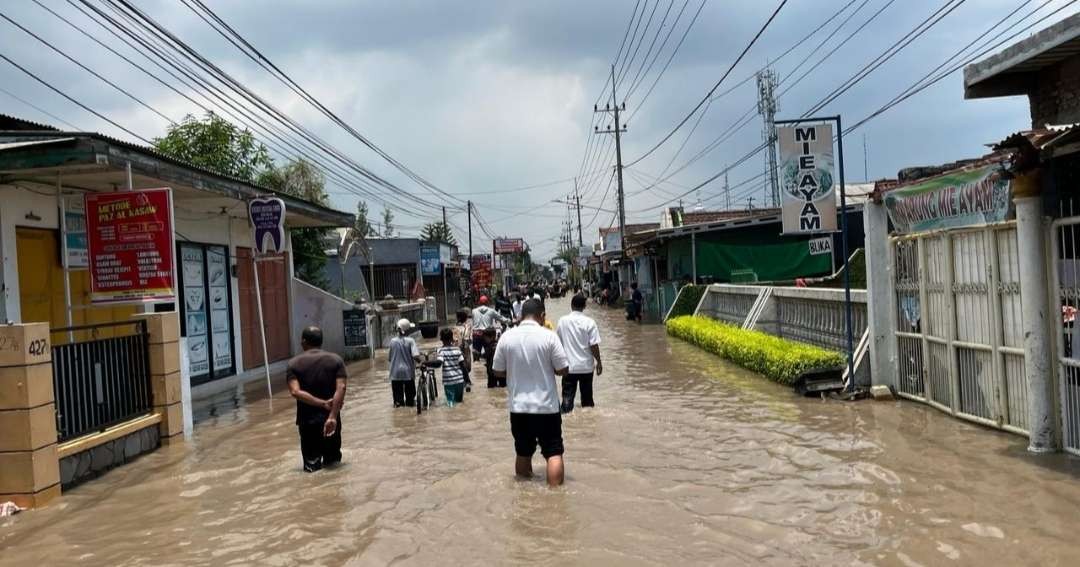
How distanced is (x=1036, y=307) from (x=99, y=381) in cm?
925

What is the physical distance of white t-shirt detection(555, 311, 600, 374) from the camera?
10.2m

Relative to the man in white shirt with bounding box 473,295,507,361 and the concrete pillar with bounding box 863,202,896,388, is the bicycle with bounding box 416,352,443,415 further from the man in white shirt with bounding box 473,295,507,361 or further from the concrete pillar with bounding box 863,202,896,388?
the concrete pillar with bounding box 863,202,896,388

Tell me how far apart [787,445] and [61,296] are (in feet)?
32.1

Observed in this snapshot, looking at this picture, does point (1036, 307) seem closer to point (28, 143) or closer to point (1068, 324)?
point (1068, 324)

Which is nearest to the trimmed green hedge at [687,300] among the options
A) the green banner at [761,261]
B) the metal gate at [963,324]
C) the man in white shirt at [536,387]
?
the green banner at [761,261]

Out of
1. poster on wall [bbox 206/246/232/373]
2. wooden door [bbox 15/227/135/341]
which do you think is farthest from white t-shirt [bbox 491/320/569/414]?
poster on wall [bbox 206/246/232/373]

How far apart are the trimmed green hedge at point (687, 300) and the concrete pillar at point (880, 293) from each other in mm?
13662

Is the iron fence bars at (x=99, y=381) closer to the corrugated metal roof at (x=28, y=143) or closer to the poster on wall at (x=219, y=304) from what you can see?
the corrugated metal roof at (x=28, y=143)

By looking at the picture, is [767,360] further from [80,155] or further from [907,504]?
[80,155]

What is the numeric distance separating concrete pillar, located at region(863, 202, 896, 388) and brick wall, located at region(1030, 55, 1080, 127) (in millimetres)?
2067

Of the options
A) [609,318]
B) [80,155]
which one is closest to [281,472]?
[80,155]

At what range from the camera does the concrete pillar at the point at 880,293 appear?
1056 cm

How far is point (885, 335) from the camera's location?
1064 centimetres

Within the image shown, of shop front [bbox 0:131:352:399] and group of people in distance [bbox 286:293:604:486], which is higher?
shop front [bbox 0:131:352:399]
